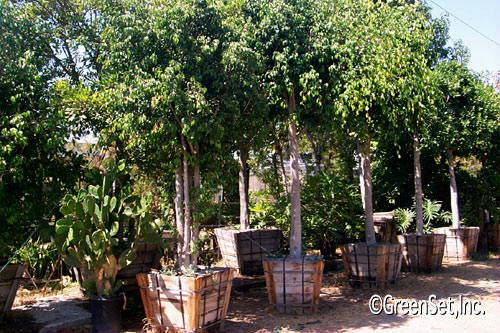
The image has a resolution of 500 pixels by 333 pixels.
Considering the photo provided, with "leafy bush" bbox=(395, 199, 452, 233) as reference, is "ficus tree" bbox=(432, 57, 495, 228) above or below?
above

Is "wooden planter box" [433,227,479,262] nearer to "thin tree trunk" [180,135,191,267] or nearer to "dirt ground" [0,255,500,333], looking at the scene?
"dirt ground" [0,255,500,333]

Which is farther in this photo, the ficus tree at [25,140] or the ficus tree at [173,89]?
the ficus tree at [173,89]

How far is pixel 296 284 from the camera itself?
Answer: 6.23 metres

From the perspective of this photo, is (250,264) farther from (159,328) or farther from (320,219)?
(159,328)

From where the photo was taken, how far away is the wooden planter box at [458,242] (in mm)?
10820

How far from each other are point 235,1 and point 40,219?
4.01 m

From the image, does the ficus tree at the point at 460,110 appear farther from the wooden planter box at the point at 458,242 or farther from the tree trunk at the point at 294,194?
the tree trunk at the point at 294,194

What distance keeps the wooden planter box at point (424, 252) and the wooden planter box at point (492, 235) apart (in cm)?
399

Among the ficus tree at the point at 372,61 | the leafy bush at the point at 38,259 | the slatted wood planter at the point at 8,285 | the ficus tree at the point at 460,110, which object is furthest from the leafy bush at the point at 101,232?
the ficus tree at the point at 460,110

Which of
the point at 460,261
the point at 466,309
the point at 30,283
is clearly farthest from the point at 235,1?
the point at 460,261

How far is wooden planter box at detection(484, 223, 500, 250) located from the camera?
12641 mm

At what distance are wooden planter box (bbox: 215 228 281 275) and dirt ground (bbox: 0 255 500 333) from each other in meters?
0.74

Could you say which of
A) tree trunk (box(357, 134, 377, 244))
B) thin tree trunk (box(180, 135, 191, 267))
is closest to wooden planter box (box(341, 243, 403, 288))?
tree trunk (box(357, 134, 377, 244))

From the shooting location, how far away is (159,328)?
5.33 m
